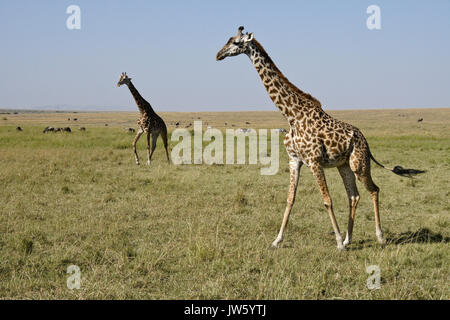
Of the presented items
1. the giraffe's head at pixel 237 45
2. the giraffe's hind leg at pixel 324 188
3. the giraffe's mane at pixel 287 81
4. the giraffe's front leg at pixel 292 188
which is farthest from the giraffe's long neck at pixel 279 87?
the giraffe's hind leg at pixel 324 188

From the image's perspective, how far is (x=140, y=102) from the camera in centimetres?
1648

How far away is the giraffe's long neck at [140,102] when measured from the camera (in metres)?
16.3

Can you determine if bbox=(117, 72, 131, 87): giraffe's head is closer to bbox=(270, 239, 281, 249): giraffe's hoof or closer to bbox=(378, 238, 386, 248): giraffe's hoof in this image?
bbox=(270, 239, 281, 249): giraffe's hoof

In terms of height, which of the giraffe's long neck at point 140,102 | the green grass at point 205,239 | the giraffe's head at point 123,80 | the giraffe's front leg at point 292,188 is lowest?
the green grass at point 205,239

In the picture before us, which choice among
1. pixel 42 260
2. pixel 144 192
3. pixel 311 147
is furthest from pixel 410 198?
pixel 42 260

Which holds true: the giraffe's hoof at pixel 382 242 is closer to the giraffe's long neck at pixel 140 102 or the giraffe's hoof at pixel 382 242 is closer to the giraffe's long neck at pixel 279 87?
the giraffe's long neck at pixel 279 87

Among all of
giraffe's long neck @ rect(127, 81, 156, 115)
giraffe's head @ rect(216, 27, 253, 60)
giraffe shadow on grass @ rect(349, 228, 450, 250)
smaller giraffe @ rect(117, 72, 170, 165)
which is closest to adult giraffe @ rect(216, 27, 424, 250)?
giraffe's head @ rect(216, 27, 253, 60)

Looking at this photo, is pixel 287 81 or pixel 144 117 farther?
pixel 144 117

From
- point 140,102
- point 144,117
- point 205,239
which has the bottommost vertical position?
point 205,239

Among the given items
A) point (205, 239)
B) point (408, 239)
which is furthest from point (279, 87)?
point (408, 239)

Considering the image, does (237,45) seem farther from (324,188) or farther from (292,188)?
(324,188)

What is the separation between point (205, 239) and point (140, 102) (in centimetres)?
1143

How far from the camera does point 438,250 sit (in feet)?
18.9

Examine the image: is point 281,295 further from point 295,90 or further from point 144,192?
point 144,192
